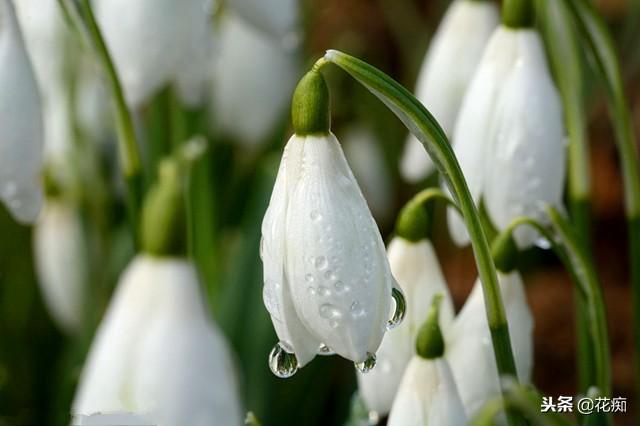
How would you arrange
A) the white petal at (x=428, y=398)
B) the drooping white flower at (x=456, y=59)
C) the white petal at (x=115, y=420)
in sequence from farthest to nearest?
the drooping white flower at (x=456, y=59)
the white petal at (x=428, y=398)
the white petal at (x=115, y=420)

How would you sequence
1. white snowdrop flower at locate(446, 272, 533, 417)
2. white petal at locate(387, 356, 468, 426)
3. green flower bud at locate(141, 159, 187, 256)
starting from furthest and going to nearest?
green flower bud at locate(141, 159, 187, 256) < white snowdrop flower at locate(446, 272, 533, 417) < white petal at locate(387, 356, 468, 426)

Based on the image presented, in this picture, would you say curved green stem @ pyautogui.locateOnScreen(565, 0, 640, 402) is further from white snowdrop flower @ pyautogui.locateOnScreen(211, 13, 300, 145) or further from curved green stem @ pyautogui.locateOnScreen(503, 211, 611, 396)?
white snowdrop flower @ pyautogui.locateOnScreen(211, 13, 300, 145)

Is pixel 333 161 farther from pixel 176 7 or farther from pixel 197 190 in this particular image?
pixel 197 190

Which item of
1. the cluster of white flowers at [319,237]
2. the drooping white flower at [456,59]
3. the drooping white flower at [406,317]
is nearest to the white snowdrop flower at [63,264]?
the cluster of white flowers at [319,237]

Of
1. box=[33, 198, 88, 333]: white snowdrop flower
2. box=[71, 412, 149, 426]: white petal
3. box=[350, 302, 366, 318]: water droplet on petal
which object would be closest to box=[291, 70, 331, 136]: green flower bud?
box=[350, 302, 366, 318]: water droplet on petal

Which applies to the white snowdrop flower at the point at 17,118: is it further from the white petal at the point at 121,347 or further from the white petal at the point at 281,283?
the white petal at the point at 281,283
